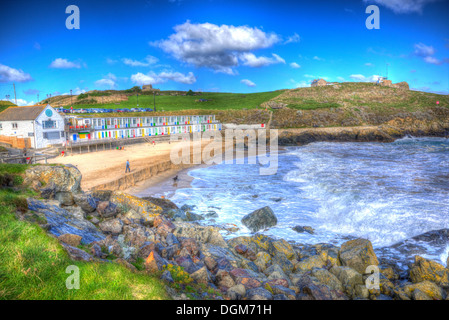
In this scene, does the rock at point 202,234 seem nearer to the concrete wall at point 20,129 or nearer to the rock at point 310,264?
the rock at point 310,264

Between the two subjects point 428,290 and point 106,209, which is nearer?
point 428,290

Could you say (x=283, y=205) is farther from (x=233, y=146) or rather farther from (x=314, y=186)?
(x=233, y=146)

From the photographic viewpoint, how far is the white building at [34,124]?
121 feet

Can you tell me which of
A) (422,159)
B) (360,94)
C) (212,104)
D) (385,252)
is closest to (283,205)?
(385,252)

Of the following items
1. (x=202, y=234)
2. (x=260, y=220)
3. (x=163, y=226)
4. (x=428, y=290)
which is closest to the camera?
(x=428, y=290)

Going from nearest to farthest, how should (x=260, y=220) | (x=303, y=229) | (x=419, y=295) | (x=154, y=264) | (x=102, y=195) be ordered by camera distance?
1. (x=154, y=264)
2. (x=419, y=295)
3. (x=102, y=195)
4. (x=303, y=229)
5. (x=260, y=220)

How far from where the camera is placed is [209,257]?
9461 millimetres

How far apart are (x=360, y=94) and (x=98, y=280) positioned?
116 m

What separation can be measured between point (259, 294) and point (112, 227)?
23.5 feet

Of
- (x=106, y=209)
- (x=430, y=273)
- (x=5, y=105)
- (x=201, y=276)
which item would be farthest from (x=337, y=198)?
(x=5, y=105)

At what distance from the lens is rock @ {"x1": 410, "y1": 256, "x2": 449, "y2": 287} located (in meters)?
9.57

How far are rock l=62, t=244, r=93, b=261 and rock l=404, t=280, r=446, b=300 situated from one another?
9840mm

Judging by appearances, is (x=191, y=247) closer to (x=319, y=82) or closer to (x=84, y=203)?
(x=84, y=203)

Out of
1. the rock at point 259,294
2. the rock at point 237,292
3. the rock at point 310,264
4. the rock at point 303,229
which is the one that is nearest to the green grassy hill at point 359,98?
the rock at point 303,229
